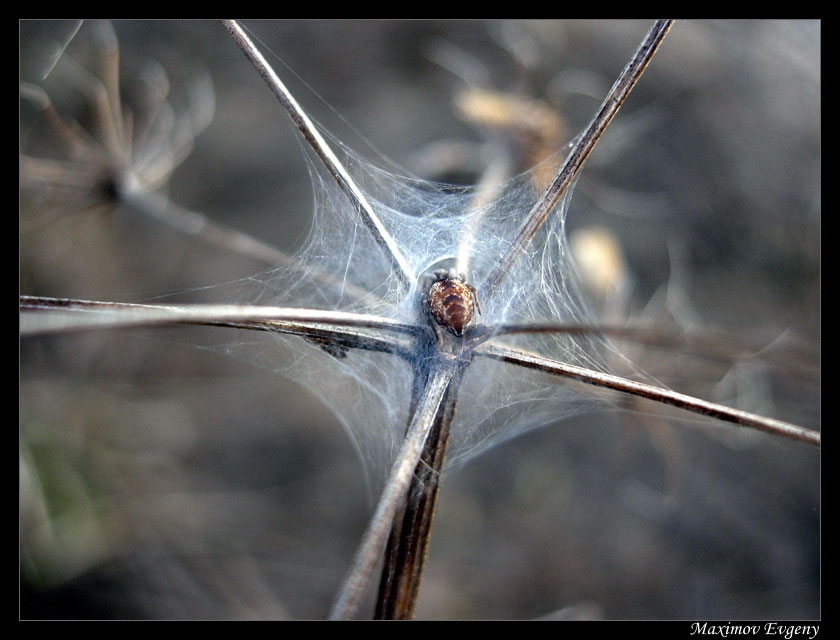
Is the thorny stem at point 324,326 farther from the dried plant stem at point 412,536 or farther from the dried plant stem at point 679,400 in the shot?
the dried plant stem at point 412,536

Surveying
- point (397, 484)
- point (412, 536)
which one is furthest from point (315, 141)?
point (412, 536)

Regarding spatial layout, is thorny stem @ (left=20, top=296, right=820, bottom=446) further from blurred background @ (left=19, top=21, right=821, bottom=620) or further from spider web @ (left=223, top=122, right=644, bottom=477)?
blurred background @ (left=19, top=21, right=821, bottom=620)

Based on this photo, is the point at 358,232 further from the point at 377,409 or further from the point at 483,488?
the point at 483,488

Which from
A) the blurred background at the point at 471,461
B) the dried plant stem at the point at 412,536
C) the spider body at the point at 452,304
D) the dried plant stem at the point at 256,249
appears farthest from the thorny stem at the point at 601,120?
the blurred background at the point at 471,461

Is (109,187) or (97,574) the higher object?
(109,187)

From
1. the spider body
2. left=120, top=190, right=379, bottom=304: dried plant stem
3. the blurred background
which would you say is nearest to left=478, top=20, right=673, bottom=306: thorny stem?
the spider body
